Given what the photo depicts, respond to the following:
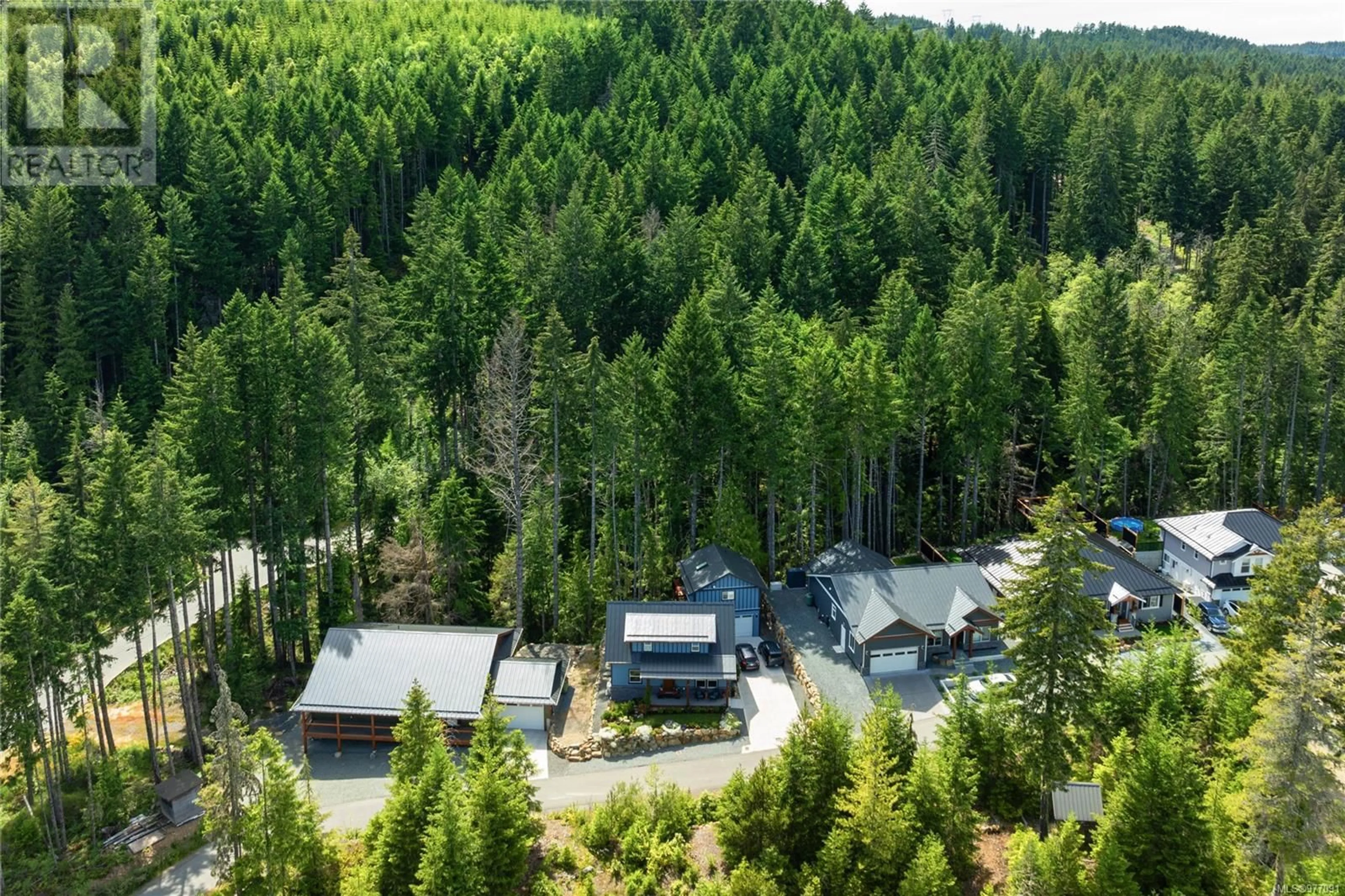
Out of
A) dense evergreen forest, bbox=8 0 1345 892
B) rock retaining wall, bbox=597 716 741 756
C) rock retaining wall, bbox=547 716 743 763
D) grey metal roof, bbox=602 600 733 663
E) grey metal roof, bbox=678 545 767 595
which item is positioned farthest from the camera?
grey metal roof, bbox=678 545 767 595

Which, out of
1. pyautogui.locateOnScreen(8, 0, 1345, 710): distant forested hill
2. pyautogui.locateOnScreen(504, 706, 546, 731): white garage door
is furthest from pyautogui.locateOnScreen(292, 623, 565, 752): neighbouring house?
pyautogui.locateOnScreen(8, 0, 1345, 710): distant forested hill

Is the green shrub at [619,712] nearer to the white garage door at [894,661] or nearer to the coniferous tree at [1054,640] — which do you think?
the white garage door at [894,661]

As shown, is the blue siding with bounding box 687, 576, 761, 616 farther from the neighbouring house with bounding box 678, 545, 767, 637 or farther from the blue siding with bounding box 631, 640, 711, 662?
the blue siding with bounding box 631, 640, 711, 662

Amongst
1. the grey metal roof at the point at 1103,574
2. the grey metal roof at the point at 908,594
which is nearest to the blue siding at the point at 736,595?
the grey metal roof at the point at 908,594

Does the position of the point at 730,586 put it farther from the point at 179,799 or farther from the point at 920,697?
the point at 179,799

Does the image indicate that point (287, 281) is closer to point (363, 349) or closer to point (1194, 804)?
point (363, 349)

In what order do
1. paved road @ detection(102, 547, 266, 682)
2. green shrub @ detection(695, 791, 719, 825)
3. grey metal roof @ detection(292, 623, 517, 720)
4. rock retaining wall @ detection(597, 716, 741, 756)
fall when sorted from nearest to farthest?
green shrub @ detection(695, 791, 719, 825)
rock retaining wall @ detection(597, 716, 741, 756)
grey metal roof @ detection(292, 623, 517, 720)
paved road @ detection(102, 547, 266, 682)

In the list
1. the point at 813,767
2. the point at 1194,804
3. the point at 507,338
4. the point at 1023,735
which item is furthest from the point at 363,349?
the point at 1194,804
